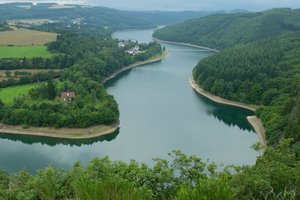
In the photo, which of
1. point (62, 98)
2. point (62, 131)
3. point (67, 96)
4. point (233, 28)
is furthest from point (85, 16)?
point (62, 131)

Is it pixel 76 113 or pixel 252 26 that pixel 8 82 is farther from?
pixel 252 26

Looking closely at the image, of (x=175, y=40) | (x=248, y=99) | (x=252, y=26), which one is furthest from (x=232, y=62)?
(x=175, y=40)

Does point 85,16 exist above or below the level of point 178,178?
below

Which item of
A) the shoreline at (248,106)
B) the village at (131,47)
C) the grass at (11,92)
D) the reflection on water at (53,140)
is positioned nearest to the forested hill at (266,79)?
the shoreline at (248,106)

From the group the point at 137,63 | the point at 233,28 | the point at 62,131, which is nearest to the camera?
the point at 62,131

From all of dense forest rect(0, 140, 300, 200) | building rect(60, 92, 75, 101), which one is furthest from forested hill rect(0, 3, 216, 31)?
dense forest rect(0, 140, 300, 200)

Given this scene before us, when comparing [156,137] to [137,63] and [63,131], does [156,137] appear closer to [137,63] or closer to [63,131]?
[63,131]

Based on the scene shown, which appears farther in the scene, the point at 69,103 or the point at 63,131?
the point at 69,103

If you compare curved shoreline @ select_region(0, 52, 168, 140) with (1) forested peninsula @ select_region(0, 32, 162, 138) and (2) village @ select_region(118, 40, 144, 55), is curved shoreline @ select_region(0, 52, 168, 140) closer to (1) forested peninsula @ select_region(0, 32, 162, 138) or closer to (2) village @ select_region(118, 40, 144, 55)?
(1) forested peninsula @ select_region(0, 32, 162, 138)
